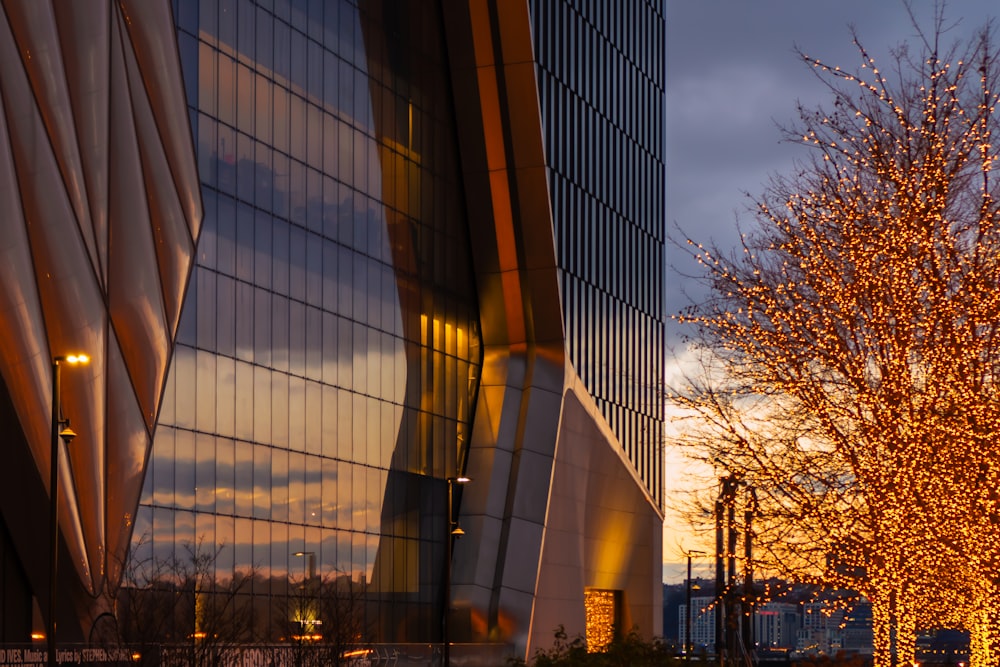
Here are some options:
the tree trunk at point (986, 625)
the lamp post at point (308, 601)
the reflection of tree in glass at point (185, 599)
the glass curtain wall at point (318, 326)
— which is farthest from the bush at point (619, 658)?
the lamp post at point (308, 601)

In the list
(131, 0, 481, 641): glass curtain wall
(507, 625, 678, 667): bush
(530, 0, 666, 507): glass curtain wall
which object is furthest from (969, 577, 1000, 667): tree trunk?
(530, 0, 666, 507): glass curtain wall

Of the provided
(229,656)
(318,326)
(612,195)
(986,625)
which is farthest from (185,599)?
(612,195)

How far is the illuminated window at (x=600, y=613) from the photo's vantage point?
60594mm

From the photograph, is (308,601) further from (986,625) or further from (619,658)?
(986,625)

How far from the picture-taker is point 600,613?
2431 inches

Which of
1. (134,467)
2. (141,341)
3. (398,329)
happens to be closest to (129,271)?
(141,341)

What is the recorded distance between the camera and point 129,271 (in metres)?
34.4

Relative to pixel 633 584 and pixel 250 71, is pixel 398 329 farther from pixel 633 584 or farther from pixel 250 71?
pixel 633 584

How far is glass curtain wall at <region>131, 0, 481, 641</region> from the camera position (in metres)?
38.1

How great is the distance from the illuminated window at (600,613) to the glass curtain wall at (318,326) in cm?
1090

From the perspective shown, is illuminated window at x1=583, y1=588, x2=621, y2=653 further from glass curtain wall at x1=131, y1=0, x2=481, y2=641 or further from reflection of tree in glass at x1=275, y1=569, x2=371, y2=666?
reflection of tree in glass at x1=275, y1=569, x2=371, y2=666

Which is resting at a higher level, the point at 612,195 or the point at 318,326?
the point at 612,195

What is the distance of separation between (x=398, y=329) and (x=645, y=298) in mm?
20327

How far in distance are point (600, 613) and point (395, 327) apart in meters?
18.7
